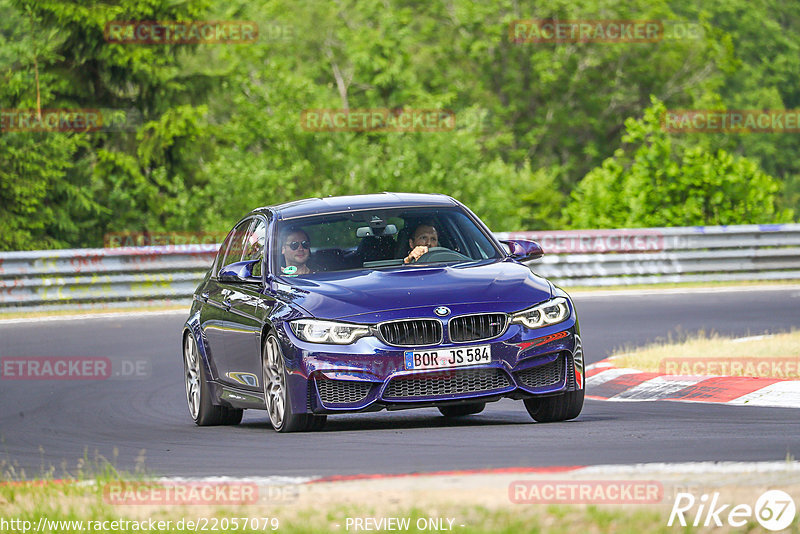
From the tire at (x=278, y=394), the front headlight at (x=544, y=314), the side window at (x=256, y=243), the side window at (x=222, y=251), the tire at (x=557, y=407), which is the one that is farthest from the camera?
the side window at (x=222, y=251)

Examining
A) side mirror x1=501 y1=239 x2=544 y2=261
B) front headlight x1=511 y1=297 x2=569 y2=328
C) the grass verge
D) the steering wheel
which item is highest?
the steering wheel

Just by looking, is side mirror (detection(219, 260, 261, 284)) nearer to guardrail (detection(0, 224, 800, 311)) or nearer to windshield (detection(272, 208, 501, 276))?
windshield (detection(272, 208, 501, 276))

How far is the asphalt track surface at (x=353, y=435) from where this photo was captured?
25.2 ft

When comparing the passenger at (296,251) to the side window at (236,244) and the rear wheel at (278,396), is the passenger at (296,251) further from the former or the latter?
the side window at (236,244)

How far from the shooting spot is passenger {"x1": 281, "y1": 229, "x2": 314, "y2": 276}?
10234 mm

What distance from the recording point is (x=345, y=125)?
4138 centimetres

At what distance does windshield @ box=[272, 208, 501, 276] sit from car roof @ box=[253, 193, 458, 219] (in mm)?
68

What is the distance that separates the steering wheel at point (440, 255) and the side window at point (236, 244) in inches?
69.6

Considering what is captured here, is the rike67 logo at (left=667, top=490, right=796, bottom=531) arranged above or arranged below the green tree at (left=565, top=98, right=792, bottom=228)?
above

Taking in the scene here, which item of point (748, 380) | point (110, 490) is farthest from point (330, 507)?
point (748, 380)

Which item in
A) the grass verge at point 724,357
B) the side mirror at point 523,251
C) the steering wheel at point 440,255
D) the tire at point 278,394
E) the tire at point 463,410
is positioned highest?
the steering wheel at point 440,255

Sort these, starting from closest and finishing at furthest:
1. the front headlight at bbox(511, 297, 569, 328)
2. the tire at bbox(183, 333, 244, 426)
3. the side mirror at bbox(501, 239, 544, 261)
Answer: the front headlight at bbox(511, 297, 569, 328) → the side mirror at bbox(501, 239, 544, 261) → the tire at bbox(183, 333, 244, 426)

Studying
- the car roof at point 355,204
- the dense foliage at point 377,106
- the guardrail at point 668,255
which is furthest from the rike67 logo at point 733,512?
the dense foliage at point 377,106

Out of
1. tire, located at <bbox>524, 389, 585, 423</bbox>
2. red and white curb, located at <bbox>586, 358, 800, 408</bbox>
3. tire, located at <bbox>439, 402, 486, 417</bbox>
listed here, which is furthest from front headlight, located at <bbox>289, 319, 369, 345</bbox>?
red and white curb, located at <bbox>586, 358, 800, 408</bbox>
